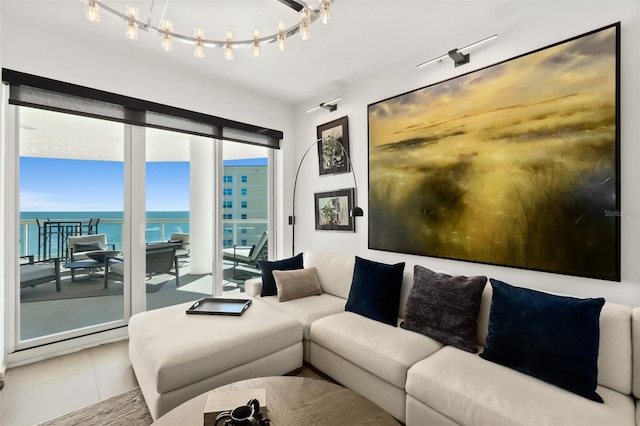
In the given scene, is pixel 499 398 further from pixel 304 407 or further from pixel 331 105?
pixel 331 105

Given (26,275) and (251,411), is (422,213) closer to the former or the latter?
(251,411)

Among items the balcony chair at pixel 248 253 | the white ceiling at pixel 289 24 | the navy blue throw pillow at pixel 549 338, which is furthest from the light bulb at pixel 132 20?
the navy blue throw pillow at pixel 549 338

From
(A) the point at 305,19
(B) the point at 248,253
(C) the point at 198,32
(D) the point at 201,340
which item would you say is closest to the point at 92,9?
(C) the point at 198,32

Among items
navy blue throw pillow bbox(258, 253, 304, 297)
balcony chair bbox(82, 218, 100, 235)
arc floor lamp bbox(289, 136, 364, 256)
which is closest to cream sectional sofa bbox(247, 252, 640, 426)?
navy blue throw pillow bbox(258, 253, 304, 297)

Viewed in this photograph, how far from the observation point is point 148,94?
2879mm

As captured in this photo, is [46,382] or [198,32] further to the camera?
[46,382]

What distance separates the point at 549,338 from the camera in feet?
5.03

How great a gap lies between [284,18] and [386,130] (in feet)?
4.38

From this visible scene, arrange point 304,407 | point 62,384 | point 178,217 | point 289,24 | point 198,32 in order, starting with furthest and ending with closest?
point 178,217
point 289,24
point 62,384
point 198,32
point 304,407

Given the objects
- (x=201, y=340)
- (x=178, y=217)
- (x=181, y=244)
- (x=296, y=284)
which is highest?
(x=178, y=217)

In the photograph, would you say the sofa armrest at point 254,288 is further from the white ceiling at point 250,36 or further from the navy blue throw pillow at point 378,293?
the white ceiling at point 250,36

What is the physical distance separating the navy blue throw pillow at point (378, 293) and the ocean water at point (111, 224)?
2120mm

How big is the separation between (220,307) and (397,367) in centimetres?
150

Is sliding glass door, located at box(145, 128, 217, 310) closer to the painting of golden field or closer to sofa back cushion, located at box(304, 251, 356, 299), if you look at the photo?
sofa back cushion, located at box(304, 251, 356, 299)
